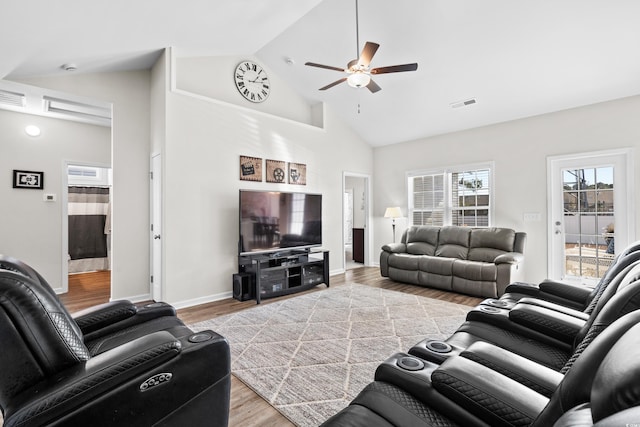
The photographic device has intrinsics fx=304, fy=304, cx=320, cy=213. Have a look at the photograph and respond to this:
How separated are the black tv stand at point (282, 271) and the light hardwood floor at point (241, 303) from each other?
0.15 m

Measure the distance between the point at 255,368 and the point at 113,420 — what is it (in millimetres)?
1381

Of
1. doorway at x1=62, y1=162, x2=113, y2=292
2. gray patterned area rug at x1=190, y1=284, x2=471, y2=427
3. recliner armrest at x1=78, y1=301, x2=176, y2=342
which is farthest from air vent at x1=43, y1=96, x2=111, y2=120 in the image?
recliner armrest at x1=78, y1=301, x2=176, y2=342

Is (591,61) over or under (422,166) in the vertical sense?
over

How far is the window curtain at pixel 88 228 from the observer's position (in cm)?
621

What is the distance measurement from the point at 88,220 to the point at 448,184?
738 cm

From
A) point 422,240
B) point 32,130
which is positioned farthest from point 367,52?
point 32,130

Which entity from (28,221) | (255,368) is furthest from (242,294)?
(28,221)

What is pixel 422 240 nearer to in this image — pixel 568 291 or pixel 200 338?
pixel 568 291

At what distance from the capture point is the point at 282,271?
4.33 metres

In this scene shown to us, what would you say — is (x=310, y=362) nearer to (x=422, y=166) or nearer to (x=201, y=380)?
(x=201, y=380)

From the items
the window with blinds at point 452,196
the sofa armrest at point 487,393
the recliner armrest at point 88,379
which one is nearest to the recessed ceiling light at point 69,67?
the recliner armrest at point 88,379

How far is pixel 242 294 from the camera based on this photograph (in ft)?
13.5

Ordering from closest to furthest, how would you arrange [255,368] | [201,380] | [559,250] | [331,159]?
[201,380]
[255,368]
[559,250]
[331,159]

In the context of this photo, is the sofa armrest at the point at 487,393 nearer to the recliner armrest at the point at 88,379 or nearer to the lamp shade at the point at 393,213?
the recliner armrest at the point at 88,379
